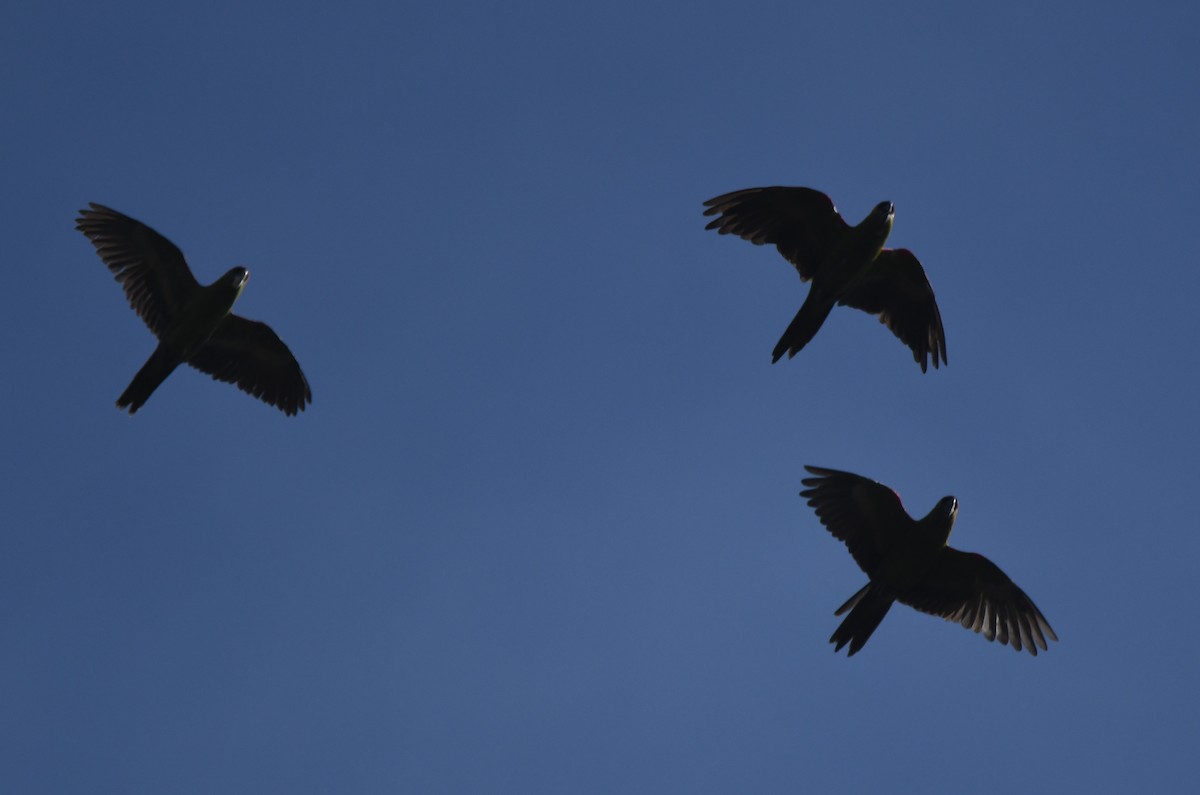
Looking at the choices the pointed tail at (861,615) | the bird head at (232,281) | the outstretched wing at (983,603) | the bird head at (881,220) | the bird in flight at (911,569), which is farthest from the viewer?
the bird head at (232,281)

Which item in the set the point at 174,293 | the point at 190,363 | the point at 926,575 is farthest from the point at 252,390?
the point at 926,575

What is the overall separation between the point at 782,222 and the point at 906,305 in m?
2.31

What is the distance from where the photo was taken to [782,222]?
17.2m

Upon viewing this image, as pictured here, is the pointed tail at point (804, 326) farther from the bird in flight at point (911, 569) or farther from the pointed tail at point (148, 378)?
the pointed tail at point (148, 378)

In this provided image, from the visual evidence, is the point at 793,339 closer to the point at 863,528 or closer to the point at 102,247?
the point at 863,528

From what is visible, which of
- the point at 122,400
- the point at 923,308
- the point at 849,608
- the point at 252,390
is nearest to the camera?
the point at 849,608

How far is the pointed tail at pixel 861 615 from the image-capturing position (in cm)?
1530

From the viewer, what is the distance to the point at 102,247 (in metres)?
17.5

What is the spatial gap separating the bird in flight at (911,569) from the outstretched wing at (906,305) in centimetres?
287

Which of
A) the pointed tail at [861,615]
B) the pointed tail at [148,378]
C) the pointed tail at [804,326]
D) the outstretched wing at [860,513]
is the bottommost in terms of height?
the pointed tail at [148,378]

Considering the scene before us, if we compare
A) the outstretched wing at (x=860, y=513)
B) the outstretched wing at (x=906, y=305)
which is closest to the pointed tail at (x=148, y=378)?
the outstretched wing at (x=860, y=513)

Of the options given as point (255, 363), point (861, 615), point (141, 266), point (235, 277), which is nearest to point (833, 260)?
point (861, 615)

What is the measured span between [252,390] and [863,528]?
961 cm

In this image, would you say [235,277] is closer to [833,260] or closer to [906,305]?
[833,260]
